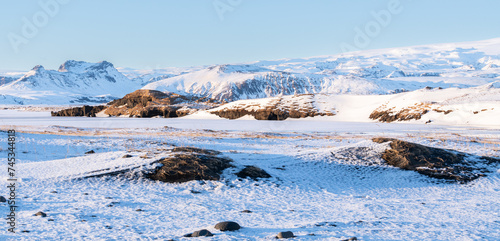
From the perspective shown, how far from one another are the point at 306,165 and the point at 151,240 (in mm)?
8540

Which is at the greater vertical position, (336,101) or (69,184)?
(336,101)

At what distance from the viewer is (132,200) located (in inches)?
412

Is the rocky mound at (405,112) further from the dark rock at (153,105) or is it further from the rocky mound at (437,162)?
the rocky mound at (437,162)

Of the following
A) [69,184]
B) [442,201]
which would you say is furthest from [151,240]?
[442,201]

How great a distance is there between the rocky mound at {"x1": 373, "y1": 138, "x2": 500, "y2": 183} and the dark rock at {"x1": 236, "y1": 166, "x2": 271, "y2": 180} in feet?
17.9

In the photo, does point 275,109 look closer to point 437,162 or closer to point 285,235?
point 437,162

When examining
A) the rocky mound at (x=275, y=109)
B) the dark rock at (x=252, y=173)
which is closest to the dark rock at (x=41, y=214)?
the dark rock at (x=252, y=173)

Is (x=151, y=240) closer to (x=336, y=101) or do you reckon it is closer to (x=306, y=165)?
(x=306, y=165)

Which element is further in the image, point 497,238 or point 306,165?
point 306,165

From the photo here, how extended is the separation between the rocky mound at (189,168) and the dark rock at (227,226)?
4433 millimetres

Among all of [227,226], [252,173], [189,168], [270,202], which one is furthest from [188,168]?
[227,226]

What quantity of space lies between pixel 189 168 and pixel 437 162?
9.81 meters

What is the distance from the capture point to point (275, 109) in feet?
225

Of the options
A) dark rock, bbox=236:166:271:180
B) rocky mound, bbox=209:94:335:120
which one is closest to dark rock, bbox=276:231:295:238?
dark rock, bbox=236:166:271:180
